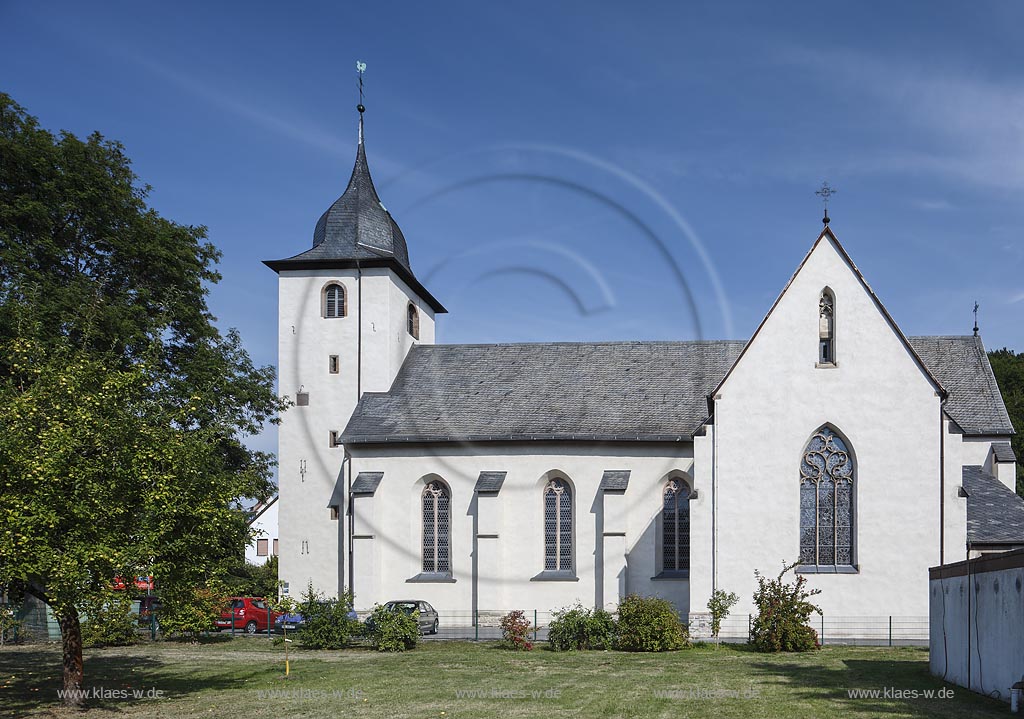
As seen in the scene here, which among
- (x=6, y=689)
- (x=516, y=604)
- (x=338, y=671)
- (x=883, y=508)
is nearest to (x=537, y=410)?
(x=516, y=604)

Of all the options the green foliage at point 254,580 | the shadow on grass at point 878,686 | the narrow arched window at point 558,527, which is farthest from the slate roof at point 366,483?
the shadow on grass at point 878,686

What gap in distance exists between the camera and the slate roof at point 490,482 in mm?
36562

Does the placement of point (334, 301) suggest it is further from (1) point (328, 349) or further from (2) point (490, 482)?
(2) point (490, 482)

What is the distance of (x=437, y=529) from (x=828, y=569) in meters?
15.3

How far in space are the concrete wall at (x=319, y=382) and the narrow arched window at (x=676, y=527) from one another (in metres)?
13.3

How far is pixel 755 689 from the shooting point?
65.2ft

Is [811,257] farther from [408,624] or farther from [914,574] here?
[408,624]

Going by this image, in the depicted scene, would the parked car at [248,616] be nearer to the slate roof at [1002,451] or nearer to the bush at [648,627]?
the bush at [648,627]

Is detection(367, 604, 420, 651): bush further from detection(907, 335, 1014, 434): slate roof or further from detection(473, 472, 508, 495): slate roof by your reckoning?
detection(907, 335, 1014, 434): slate roof

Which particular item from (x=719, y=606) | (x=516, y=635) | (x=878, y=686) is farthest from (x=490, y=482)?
(x=878, y=686)

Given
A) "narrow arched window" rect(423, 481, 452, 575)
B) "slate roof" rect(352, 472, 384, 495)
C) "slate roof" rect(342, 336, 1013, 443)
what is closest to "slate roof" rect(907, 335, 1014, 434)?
"slate roof" rect(342, 336, 1013, 443)

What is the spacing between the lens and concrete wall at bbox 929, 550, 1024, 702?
675 inches

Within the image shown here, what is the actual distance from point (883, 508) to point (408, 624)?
1657 centimetres

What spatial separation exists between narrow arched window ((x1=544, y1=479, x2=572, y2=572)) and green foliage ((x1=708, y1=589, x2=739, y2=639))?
732 centimetres
